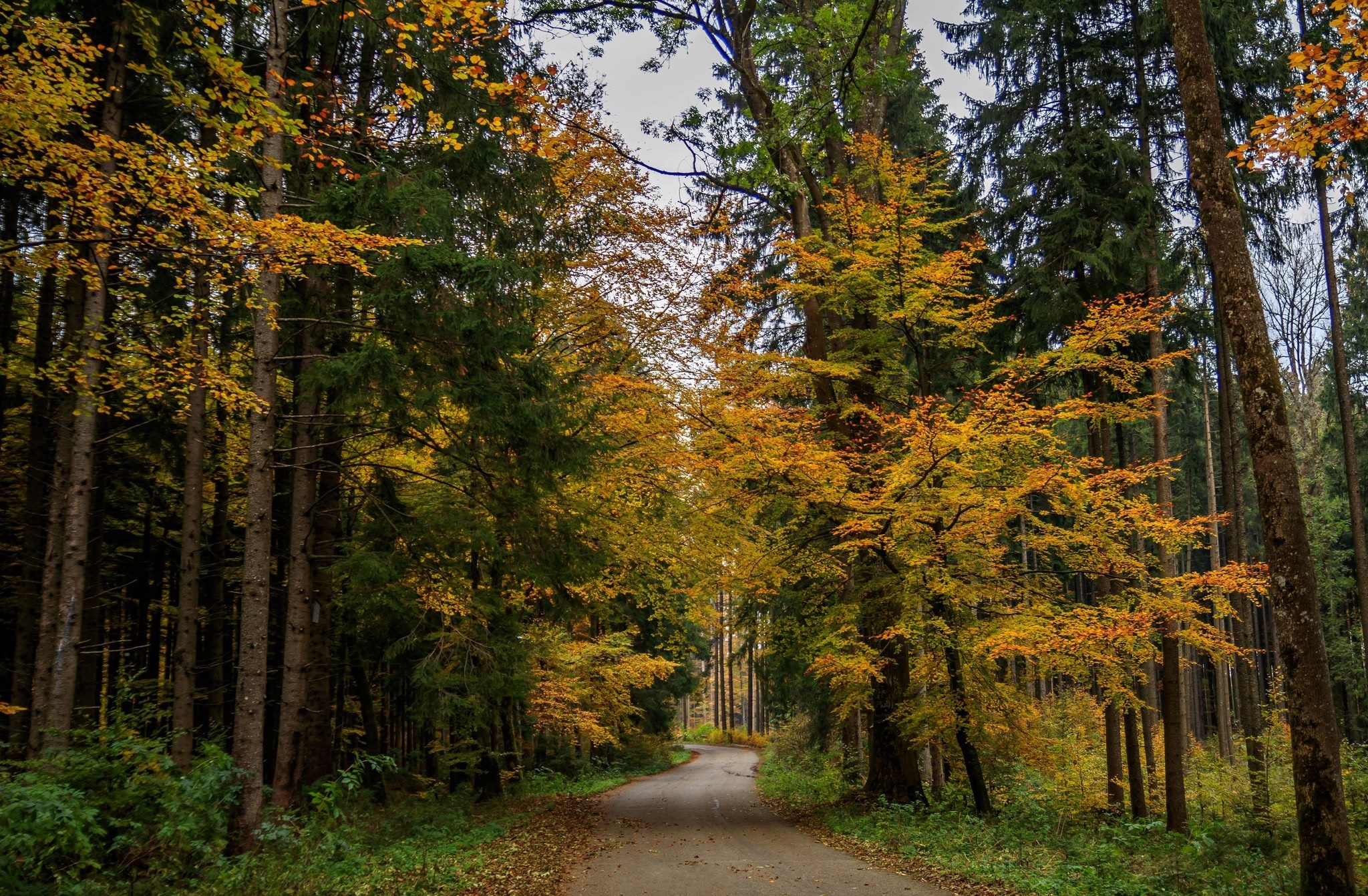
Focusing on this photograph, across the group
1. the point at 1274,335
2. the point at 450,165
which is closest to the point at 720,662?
the point at 1274,335

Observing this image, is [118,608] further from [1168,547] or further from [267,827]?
[1168,547]

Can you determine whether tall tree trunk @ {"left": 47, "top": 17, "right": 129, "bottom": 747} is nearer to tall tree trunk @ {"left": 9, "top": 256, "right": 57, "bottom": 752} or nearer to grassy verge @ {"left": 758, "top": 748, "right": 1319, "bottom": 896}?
tall tree trunk @ {"left": 9, "top": 256, "right": 57, "bottom": 752}

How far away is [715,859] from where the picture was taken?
32.1ft

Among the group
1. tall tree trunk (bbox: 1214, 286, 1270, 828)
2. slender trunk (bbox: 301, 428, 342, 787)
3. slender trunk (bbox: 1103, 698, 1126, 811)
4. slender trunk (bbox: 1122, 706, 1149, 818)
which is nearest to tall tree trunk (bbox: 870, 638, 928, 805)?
slender trunk (bbox: 1122, 706, 1149, 818)

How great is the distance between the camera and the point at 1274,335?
22.9 meters

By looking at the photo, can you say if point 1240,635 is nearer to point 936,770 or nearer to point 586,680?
point 936,770

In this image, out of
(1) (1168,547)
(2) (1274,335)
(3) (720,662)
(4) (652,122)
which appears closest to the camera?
(1) (1168,547)

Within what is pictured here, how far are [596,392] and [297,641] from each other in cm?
544

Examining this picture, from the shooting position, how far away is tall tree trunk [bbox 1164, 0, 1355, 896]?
5.73m

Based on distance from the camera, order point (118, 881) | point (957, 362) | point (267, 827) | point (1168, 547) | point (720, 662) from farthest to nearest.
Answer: point (720, 662), point (957, 362), point (1168, 547), point (267, 827), point (118, 881)

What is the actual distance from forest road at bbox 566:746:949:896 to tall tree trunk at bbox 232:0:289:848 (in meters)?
3.62

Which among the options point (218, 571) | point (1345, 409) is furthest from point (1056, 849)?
point (218, 571)

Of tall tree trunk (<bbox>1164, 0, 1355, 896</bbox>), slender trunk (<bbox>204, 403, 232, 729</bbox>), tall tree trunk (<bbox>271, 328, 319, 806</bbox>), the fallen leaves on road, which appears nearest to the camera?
tall tree trunk (<bbox>1164, 0, 1355, 896</bbox>)

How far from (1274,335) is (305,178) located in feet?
89.0
